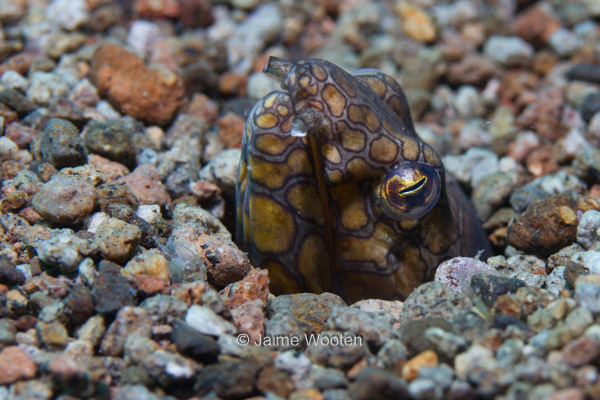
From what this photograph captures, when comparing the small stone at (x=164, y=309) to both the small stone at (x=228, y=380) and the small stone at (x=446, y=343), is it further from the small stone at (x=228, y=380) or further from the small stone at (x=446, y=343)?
the small stone at (x=446, y=343)

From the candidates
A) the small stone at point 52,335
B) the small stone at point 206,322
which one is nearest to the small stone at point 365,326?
the small stone at point 206,322

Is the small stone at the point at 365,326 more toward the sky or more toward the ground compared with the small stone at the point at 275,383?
more toward the sky

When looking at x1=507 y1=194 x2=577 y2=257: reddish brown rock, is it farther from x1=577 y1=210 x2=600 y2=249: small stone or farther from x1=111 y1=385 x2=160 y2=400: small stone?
x1=111 y1=385 x2=160 y2=400: small stone

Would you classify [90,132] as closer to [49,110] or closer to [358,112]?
[49,110]

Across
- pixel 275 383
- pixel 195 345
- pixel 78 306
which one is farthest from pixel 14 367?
pixel 275 383

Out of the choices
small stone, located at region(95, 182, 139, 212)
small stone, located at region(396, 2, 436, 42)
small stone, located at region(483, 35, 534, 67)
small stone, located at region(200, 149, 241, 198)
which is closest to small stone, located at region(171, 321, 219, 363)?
small stone, located at region(95, 182, 139, 212)

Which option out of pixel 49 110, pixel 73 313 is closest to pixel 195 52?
pixel 49 110

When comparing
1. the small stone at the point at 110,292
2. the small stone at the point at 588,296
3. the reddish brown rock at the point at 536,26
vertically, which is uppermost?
the reddish brown rock at the point at 536,26
